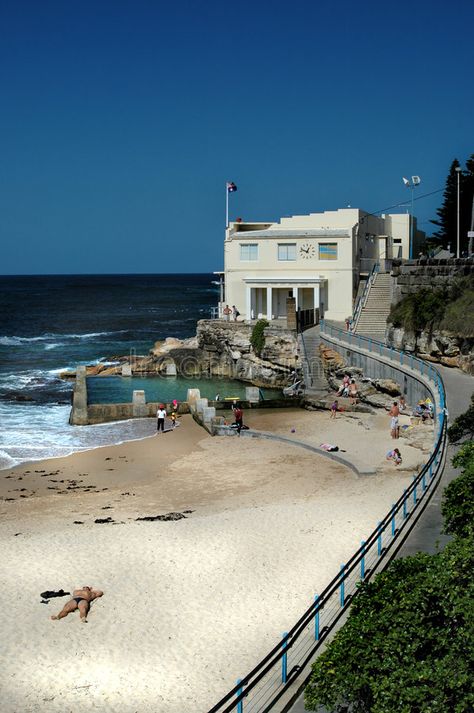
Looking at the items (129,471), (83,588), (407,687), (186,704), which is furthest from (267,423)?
(407,687)

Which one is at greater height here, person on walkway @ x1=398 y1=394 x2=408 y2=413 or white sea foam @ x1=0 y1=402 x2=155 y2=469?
person on walkway @ x1=398 y1=394 x2=408 y2=413

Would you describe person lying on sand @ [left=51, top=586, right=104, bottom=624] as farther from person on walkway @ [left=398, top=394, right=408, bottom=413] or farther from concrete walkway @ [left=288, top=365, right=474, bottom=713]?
person on walkway @ [left=398, top=394, right=408, bottom=413]

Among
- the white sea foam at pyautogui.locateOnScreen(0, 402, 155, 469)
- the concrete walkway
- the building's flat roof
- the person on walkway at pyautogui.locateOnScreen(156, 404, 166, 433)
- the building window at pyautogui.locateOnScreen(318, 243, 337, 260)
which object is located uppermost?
the building's flat roof

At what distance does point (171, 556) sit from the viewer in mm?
16641

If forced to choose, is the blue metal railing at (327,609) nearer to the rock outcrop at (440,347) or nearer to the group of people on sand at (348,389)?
the rock outcrop at (440,347)

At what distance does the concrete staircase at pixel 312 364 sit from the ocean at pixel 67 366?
4023mm

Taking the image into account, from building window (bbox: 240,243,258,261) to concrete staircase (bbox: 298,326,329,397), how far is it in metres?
8.06

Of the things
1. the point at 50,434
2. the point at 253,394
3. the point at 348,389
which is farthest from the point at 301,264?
the point at 50,434

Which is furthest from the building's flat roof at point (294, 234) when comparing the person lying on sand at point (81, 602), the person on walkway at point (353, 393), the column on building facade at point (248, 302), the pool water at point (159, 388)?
the person lying on sand at point (81, 602)

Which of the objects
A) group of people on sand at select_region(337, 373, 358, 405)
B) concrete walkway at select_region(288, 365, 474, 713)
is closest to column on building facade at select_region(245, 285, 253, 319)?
group of people on sand at select_region(337, 373, 358, 405)

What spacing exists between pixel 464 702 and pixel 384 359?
29102 millimetres

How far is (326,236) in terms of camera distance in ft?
161

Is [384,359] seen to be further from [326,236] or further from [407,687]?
[407,687]

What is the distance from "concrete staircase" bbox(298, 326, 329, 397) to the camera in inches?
1585
